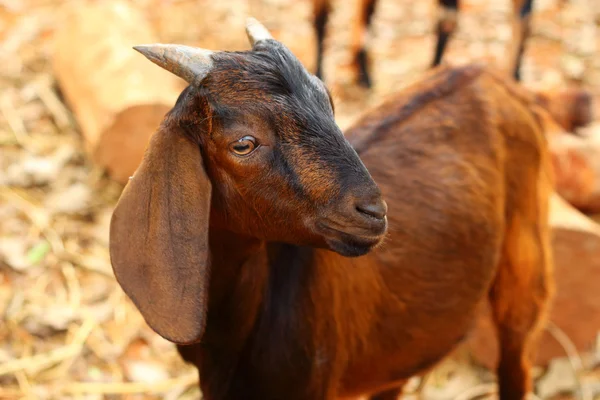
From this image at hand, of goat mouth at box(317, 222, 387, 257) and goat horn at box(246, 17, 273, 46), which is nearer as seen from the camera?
goat mouth at box(317, 222, 387, 257)

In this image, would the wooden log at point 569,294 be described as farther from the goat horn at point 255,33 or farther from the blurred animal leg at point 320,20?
the blurred animal leg at point 320,20

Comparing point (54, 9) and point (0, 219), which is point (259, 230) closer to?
point (0, 219)

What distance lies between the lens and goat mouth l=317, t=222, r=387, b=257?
2.08 meters

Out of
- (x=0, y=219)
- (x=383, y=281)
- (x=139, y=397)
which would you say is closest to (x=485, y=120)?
(x=383, y=281)

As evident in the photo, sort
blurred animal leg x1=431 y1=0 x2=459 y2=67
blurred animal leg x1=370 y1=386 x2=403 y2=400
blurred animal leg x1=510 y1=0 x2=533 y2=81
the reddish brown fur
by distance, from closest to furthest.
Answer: the reddish brown fur → blurred animal leg x1=370 y1=386 x2=403 y2=400 → blurred animal leg x1=431 y1=0 x2=459 y2=67 → blurred animal leg x1=510 y1=0 x2=533 y2=81

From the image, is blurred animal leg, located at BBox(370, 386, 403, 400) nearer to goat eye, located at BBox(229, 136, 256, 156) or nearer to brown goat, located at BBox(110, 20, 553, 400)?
brown goat, located at BBox(110, 20, 553, 400)

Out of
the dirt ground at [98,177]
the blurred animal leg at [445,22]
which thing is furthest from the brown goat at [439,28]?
the dirt ground at [98,177]

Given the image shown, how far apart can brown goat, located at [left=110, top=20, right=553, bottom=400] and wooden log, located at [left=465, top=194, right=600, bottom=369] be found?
0.63 m

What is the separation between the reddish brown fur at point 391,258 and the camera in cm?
221

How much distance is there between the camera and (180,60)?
6.97 feet

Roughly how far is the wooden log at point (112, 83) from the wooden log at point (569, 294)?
2.30 m

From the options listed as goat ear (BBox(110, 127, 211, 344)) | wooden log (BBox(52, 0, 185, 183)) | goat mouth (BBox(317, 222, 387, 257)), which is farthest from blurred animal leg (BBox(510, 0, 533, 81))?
goat ear (BBox(110, 127, 211, 344))

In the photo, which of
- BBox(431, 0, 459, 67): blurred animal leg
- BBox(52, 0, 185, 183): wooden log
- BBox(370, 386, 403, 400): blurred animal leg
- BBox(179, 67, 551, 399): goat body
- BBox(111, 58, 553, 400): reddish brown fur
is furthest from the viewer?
BBox(431, 0, 459, 67): blurred animal leg

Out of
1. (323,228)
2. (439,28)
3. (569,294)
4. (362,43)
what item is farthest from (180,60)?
(362,43)
